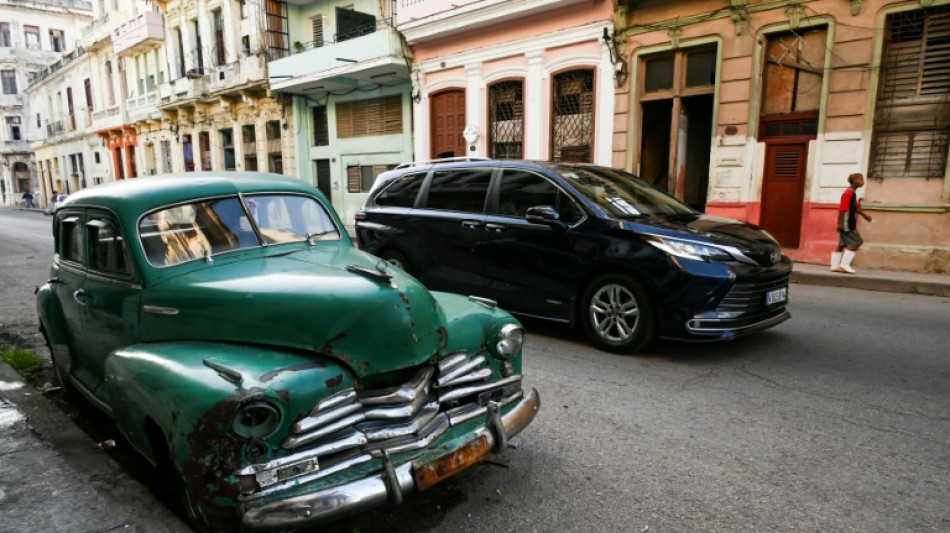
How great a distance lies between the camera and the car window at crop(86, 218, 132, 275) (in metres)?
3.27

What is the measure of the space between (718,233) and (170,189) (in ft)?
14.7

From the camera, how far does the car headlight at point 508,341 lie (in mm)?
3061

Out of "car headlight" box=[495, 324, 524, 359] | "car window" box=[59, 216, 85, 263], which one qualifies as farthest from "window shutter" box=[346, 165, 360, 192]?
"car headlight" box=[495, 324, 524, 359]

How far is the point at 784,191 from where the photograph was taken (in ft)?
37.4

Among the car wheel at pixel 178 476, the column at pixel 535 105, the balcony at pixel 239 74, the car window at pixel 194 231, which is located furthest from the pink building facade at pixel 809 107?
the balcony at pixel 239 74

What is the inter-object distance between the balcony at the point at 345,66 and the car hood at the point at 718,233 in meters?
13.8

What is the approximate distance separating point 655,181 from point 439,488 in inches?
504

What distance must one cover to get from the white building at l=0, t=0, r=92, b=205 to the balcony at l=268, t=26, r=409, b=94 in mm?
37484

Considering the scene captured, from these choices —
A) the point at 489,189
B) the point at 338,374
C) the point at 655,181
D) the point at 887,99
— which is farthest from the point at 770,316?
the point at 655,181

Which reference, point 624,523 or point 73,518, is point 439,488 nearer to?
point 624,523

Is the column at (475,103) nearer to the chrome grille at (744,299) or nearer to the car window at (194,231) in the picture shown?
the chrome grille at (744,299)

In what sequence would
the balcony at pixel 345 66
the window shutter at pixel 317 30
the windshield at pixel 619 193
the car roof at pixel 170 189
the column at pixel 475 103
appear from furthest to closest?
the window shutter at pixel 317 30
the balcony at pixel 345 66
the column at pixel 475 103
the windshield at pixel 619 193
the car roof at pixel 170 189

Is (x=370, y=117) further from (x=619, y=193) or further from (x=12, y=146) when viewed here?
(x=12, y=146)

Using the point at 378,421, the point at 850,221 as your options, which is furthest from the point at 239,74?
the point at 378,421
